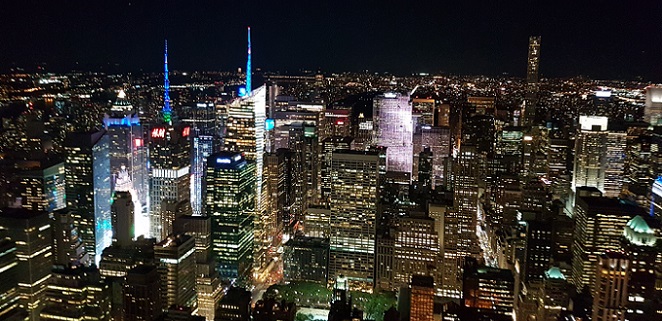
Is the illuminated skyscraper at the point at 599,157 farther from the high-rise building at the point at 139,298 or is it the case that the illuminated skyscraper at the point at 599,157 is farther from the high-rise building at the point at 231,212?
the high-rise building at the point at 139,298

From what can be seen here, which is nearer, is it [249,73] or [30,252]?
[30,252]

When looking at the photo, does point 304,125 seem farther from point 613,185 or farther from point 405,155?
point 613,185

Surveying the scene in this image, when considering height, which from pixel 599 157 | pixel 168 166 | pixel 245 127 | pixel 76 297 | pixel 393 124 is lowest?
pixel 76 297

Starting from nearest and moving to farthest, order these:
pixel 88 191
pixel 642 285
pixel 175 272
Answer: pixel 642 285
pixel 175 272
pixel 88 191

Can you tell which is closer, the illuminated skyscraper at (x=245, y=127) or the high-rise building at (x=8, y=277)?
the high-rise building at (x=8, y=277)

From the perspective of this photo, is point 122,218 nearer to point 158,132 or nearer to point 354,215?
point 158,132

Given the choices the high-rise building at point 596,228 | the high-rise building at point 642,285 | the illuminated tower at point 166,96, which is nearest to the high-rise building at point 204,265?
the illuminated tower at point 166,96

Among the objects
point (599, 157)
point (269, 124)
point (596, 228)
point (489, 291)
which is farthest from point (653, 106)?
point (269, 124)
